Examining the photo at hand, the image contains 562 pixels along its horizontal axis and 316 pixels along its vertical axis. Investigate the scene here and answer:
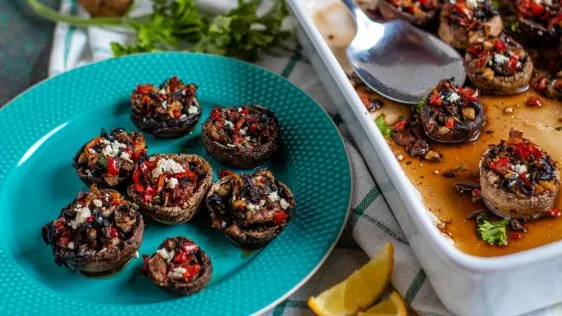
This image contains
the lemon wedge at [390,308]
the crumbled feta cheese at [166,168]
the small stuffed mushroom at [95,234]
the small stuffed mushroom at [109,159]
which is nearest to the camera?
the lemon wedge at [390,308]

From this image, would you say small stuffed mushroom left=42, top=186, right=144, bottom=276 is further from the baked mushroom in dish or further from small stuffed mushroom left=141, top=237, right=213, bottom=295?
the baked mushroom in dish

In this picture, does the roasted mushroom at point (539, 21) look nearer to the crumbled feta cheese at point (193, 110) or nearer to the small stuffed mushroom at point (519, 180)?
the small stuffed mushroom at point (519, 180)

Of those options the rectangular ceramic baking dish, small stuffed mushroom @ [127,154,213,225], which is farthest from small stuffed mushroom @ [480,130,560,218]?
small stuffed mushroom @ [127,154,213,225]

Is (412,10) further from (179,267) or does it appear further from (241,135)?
(179,267)

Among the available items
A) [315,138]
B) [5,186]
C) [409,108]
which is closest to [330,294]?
[315,138]

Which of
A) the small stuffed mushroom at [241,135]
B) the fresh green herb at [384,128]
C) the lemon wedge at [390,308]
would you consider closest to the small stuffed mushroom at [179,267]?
the small stuffed mushroom at [241,135]

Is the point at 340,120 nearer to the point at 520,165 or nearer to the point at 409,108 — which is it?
the point at 409,108

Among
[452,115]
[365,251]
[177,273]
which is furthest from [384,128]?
[177,273]
